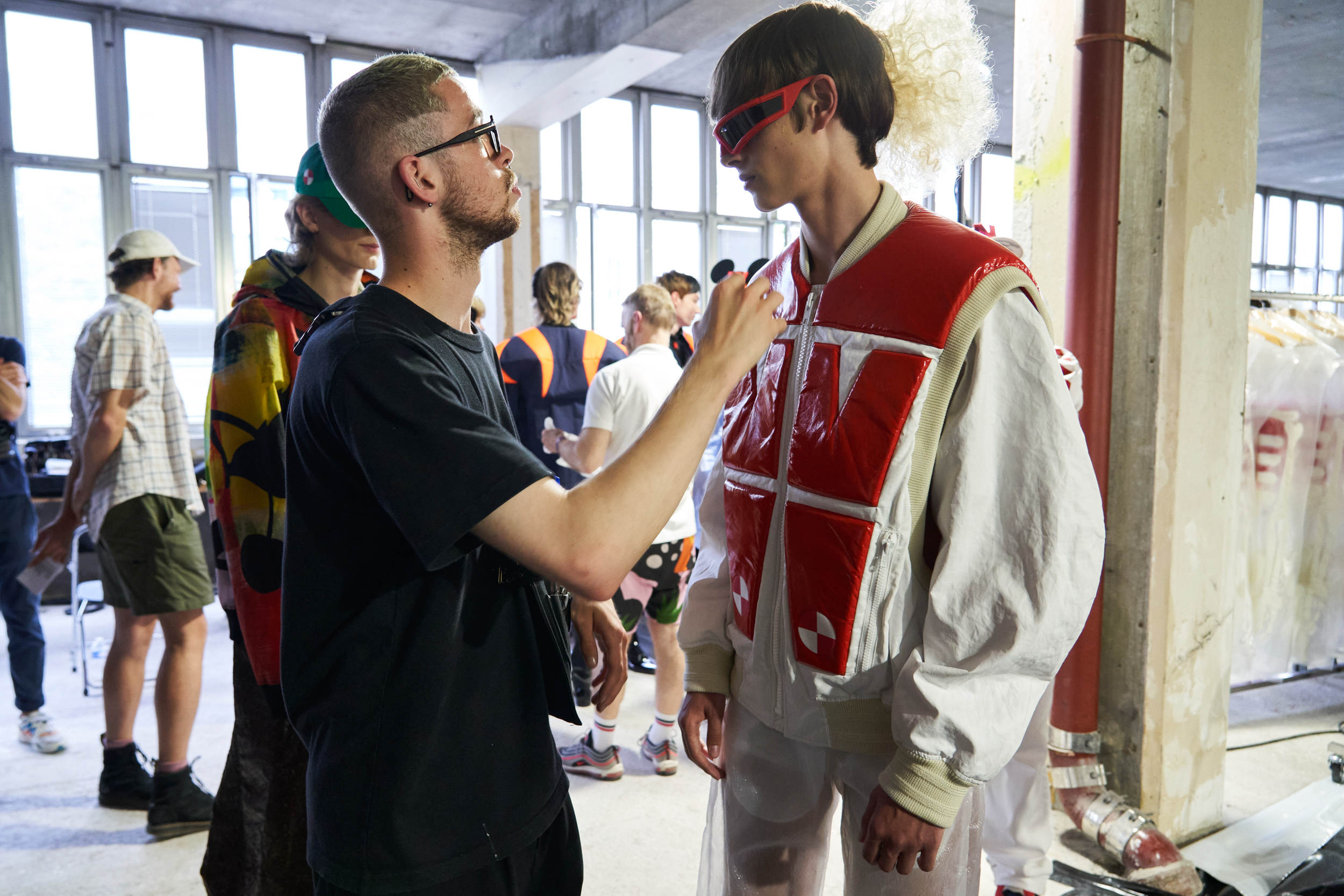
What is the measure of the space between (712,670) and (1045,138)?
2129 mm

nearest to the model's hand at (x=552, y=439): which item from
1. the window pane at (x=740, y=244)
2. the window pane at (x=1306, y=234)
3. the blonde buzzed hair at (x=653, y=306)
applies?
the blonde buzzed hair at (x=653, y=306)

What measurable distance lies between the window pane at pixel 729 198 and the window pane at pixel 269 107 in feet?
14.1

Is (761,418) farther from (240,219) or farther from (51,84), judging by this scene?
(51,84)

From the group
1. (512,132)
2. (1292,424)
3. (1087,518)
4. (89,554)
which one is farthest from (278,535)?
(512,132)

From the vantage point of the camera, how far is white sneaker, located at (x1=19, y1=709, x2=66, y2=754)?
346 cm

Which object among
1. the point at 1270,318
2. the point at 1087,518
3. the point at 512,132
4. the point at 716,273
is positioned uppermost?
the point at 512,132

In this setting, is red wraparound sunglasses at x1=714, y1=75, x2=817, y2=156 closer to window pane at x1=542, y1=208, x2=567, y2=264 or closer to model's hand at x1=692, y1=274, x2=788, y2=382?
model's hand at x1=692, y1=274, x2=788, y2=382

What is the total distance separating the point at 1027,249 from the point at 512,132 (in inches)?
225

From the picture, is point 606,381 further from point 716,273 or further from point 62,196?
point 62,196

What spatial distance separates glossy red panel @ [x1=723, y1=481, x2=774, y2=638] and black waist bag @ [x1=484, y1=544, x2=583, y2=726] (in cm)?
30

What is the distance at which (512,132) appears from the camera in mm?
7527

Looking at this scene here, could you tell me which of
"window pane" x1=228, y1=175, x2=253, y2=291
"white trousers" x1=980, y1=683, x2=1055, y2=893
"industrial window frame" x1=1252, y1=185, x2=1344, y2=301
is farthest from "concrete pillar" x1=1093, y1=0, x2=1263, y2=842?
"industrial window frame" x1=1252, y1=185, x2=1344, y2=301

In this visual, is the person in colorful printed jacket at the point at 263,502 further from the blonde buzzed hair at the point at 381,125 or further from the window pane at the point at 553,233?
the window pane at the point at 553,233

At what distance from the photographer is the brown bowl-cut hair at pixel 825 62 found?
1243 mm
